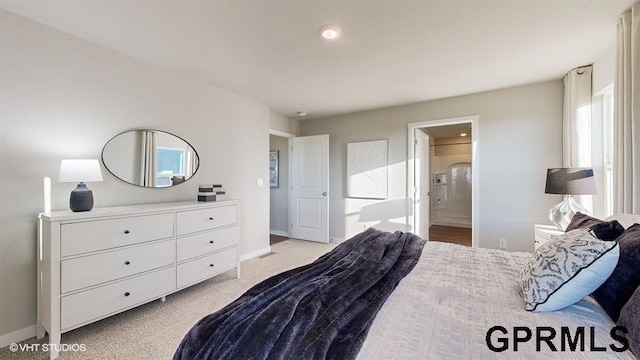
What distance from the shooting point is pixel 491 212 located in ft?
11.7

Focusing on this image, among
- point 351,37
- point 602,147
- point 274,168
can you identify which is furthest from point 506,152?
point 274,168

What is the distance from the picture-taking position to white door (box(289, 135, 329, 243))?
15.6 feet

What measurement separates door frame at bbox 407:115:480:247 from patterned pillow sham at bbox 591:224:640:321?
263 centimetres

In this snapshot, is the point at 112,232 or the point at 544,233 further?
the point at 544,233

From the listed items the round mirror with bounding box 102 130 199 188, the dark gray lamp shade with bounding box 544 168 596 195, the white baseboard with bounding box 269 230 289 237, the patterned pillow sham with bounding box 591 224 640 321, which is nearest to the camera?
the patterned pillow sham with bounding box 591 224 640 321

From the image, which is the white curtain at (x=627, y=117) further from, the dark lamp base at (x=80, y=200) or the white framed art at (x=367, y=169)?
the dark lamp base at (x=80, y=200)

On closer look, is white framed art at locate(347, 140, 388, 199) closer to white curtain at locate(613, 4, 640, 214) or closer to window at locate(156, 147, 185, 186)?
white curtain at locate(613, 4, 640, 214)

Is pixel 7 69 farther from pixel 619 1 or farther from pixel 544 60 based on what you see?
pixel 544 60

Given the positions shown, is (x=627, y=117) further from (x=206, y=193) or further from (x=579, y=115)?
(x=206, y=193)

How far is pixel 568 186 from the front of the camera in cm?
245

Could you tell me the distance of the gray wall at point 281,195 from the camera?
5.43m

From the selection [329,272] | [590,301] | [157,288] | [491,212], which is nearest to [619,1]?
[590,301]

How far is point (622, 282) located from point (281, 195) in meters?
4.93

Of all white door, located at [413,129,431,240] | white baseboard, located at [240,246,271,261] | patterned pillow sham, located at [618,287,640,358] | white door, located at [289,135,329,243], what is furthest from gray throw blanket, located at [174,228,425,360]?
white door, located at [289,135,329,243]
